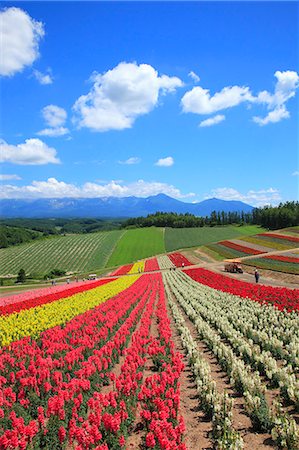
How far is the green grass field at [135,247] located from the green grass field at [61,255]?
218 cm

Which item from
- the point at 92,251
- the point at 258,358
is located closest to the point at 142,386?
the point at 258,358

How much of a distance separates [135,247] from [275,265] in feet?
179

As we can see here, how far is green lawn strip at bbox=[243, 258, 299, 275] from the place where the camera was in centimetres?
4022

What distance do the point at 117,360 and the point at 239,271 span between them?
Answer: 35.6 meters

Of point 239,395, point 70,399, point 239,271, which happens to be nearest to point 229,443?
point 239,395

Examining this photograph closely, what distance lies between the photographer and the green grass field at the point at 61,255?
79.5 m

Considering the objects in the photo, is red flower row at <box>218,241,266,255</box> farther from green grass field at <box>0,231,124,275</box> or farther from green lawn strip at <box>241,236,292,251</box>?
green grass field at <box>0,231,124,275</box>

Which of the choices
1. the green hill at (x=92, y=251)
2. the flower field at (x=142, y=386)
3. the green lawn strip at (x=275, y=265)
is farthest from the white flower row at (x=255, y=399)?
the green hill at (x=92, y=251)

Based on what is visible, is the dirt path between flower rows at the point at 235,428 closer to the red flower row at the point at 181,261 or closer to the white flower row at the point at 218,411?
the white flower row at the point at 218,411

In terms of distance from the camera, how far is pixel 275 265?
4466 cm

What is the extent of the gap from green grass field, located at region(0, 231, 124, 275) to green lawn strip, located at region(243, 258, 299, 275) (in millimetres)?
38457

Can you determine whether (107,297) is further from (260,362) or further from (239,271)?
(239,271)

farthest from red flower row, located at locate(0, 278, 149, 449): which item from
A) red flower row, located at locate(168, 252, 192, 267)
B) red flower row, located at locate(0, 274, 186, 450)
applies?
A: red flower row, located at locate(168, 252, 192, 267)

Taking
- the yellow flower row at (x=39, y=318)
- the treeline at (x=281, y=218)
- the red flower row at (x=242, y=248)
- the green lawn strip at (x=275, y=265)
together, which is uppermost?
the treeline at (x=281, y=218)
